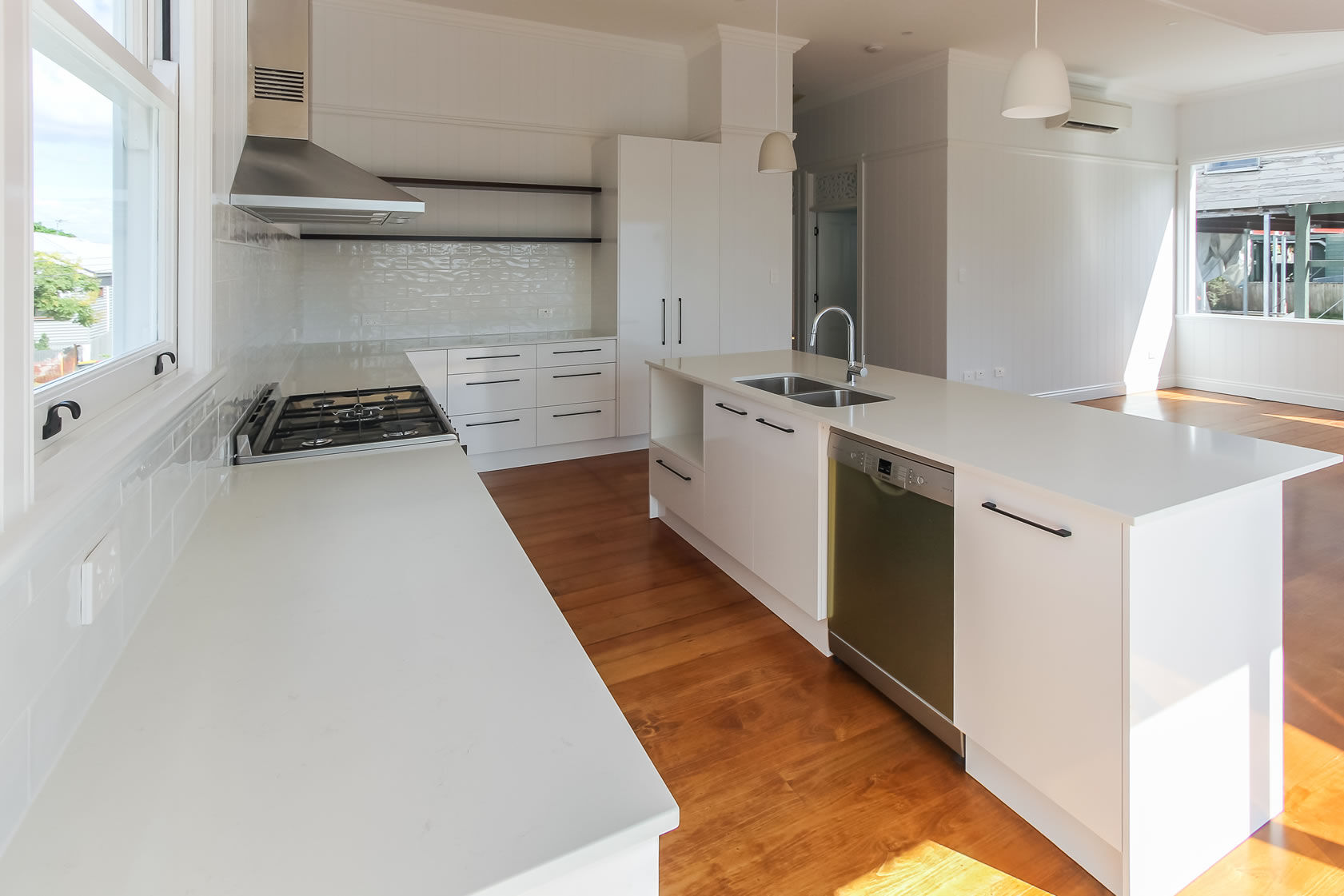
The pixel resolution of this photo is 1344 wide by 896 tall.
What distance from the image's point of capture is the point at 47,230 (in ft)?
3.04

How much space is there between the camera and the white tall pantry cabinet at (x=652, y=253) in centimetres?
522

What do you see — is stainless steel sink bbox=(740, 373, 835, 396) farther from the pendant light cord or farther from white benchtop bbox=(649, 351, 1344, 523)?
the pendant light cord

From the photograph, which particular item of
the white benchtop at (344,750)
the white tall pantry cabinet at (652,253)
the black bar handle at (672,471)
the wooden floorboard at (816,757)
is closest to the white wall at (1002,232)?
the white tall pantry cabinet at (652,253)

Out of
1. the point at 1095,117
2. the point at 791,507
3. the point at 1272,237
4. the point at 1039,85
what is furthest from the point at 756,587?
the point at 1272,237

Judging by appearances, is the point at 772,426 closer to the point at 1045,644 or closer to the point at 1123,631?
the point at 1045,644

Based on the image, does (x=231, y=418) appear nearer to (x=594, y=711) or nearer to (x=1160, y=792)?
(x=594, y=711)

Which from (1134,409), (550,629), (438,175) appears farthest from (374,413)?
(1134,409)

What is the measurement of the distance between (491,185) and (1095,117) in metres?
5.36

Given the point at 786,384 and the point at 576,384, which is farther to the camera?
the point at 576,384

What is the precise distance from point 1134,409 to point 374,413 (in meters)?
6.93

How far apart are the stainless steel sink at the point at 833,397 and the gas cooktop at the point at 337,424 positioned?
1363 millimetres

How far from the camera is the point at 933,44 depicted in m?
5.93

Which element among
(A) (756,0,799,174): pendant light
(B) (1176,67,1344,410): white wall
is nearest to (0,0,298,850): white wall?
(A) (756,0,799,174): pendant light

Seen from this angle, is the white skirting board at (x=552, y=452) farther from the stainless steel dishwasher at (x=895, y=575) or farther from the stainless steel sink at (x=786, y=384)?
the stainless steel dishwasher at (x=895, y=575)
